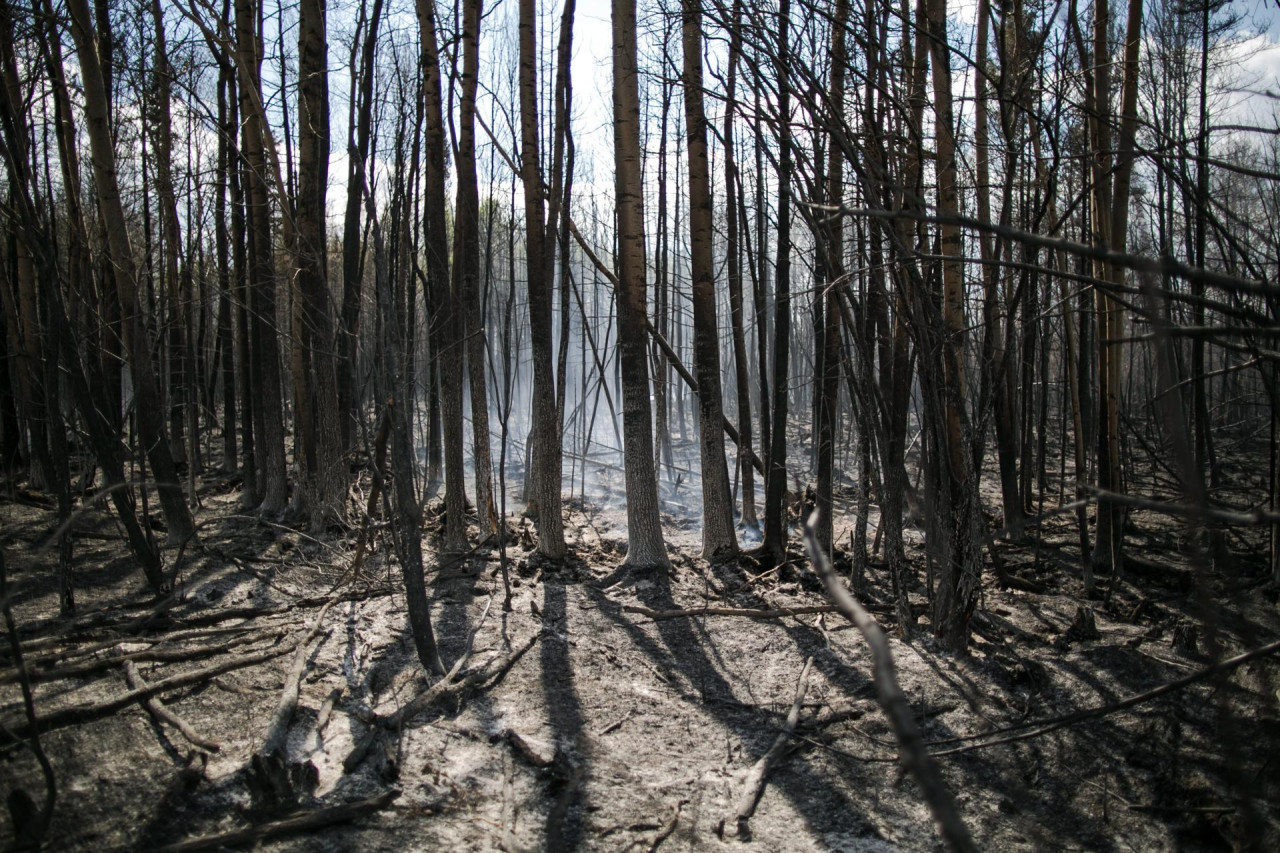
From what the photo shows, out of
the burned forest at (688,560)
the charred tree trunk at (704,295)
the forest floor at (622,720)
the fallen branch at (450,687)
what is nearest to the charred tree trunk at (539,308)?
the burned forest at (688,560)

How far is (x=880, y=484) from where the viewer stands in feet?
18.2

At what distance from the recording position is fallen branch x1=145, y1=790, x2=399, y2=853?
2.84 meters

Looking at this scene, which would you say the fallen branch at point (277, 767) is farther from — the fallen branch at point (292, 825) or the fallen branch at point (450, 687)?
the fallen branch at point (450, 687)

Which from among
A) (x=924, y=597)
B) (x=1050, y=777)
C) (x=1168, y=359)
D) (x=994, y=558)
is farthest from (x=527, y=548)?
(x=1168, y=359)

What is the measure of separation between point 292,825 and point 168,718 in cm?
106

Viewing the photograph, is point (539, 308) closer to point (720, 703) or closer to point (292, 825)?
point (720, 703)

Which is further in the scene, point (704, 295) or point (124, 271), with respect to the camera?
point (704, 295)

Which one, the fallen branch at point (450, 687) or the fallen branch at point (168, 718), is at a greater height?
the fallen branch at point (168, 718)

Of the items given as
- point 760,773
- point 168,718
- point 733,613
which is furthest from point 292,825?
point 733,613

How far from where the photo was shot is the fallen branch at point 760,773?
3.53 metres

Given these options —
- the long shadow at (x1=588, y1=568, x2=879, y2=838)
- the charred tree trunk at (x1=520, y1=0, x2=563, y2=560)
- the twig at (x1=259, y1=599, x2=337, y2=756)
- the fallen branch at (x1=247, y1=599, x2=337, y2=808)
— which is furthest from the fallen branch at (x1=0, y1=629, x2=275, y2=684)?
the charred tree trunk at (x1=520, y1=0, x2=563, y2=560)

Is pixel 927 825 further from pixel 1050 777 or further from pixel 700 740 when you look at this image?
pixel 700 740

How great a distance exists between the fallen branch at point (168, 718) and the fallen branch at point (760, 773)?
2.36m

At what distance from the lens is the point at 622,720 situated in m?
4.57
